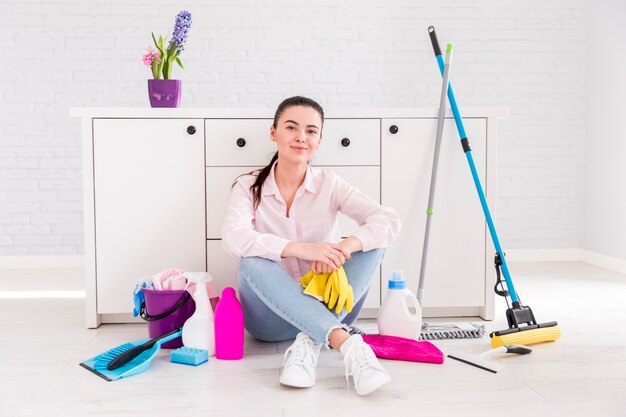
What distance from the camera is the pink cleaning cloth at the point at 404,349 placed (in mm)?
1852

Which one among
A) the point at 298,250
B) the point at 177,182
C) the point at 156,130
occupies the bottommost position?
the point at 298,250

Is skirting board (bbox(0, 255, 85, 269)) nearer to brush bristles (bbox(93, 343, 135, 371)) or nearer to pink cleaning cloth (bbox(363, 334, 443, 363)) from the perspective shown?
brush bristles (bbox(93, 343, 135, 371))

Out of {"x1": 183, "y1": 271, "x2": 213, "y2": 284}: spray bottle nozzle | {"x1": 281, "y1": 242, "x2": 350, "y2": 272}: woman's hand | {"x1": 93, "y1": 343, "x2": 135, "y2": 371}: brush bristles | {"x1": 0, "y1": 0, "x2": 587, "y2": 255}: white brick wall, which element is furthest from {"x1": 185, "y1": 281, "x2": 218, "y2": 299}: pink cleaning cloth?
{"x1": 0, "y1": 0, "x2": 587, "y2": 255}: white brick wall

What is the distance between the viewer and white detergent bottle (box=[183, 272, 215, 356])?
193cm

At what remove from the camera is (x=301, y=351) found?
1692 millimetres

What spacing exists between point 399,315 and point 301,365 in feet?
1.62

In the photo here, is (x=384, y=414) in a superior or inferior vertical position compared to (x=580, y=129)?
inferior

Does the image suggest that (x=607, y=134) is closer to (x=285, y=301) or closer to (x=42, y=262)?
(x=285, y=301)

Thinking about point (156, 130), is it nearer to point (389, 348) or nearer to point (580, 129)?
point (389, 348)

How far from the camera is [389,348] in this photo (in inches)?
75.3

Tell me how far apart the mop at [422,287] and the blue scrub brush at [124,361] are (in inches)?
35.4

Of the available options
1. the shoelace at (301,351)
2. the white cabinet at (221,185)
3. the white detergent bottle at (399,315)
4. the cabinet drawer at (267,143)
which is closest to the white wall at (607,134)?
the white cabinet at (221,185)

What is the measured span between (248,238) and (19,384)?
0.75 m

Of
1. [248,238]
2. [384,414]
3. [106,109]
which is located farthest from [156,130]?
[384,414]
